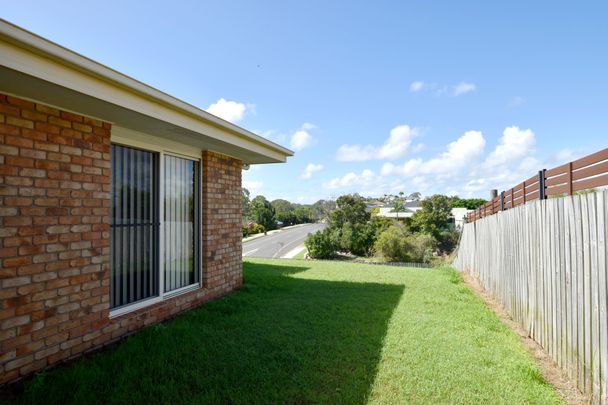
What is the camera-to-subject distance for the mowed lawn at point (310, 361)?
8.91 ft

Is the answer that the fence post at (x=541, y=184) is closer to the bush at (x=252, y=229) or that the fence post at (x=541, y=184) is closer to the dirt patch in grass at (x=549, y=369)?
the dirt patch in grass at (x=549, y=369)

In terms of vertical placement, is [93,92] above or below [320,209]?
below

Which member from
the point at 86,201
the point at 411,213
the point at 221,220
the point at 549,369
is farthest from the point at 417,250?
the point at 86,201

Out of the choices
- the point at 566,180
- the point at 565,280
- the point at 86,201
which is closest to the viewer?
the point at 565,280

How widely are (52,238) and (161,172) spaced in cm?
175

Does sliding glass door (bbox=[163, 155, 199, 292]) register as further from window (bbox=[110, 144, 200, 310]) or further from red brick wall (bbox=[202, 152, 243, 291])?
red brick wall (bbox=[202, 152, 243, 291])

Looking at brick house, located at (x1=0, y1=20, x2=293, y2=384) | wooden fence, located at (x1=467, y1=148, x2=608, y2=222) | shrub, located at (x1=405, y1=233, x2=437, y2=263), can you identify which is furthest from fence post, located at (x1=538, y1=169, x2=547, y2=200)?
shrub, located at (x1=405, y1=233, x2=437, y2=263)

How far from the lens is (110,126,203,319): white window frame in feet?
13.3

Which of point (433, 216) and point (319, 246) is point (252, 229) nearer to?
point (319, 246)

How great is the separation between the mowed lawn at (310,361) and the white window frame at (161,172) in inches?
15.4

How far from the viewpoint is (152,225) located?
4570mm

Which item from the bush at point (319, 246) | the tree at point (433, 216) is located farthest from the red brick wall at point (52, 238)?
the tree at point (433, 216)

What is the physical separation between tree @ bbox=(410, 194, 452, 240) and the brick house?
126 feet

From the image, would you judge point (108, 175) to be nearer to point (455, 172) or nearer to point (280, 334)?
point (280, 334)
